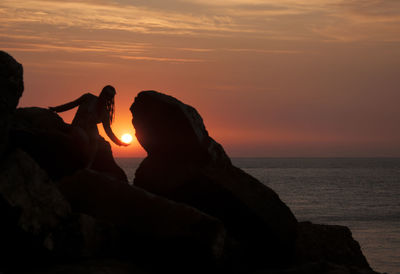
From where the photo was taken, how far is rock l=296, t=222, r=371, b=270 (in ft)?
37.6

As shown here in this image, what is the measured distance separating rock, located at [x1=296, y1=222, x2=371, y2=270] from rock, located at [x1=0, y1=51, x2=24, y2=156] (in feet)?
17.2

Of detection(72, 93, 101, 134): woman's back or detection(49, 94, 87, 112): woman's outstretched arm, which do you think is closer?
detection(72, 93, 101, 134): woman's back

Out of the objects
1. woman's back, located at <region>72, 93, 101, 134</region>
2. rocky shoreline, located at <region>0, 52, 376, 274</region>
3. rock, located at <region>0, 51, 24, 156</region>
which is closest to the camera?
rocky shoreline, located at <region>0, 52, 376, 274</region>

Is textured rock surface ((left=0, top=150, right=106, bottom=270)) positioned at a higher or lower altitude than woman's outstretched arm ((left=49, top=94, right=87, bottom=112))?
lower

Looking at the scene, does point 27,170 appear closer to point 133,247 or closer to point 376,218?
point 133,247

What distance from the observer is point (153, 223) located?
29.0 ft

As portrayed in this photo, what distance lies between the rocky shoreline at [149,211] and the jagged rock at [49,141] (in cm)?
2

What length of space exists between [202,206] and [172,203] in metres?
1.71

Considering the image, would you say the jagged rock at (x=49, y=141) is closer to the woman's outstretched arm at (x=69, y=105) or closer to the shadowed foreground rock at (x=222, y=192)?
the woman's outstretched arm at (x=69, y=105)

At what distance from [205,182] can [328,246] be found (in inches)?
107

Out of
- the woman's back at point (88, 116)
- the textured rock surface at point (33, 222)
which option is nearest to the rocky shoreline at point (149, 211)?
the textured rock surface at point (33, 222)

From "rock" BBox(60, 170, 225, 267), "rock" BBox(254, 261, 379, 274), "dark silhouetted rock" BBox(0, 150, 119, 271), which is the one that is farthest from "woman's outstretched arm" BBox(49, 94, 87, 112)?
"rock" BBox(254, 261, 379, 274)

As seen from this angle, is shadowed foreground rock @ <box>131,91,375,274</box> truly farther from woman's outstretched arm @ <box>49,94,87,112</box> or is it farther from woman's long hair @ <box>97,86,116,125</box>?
woman's outstretched arm @ <box>49,94,87,112</box>

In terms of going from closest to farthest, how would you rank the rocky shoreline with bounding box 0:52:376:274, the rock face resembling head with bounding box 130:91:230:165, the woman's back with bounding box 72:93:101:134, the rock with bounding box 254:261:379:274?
1. the rocky shoreline with bounding box 0:52:376:274
2. the rock with bounding box 254:261:379:274
3. the rock face resembling head with bounding box 130:91:230:165
4. the woman's back with bounding box 72:93:101:134
